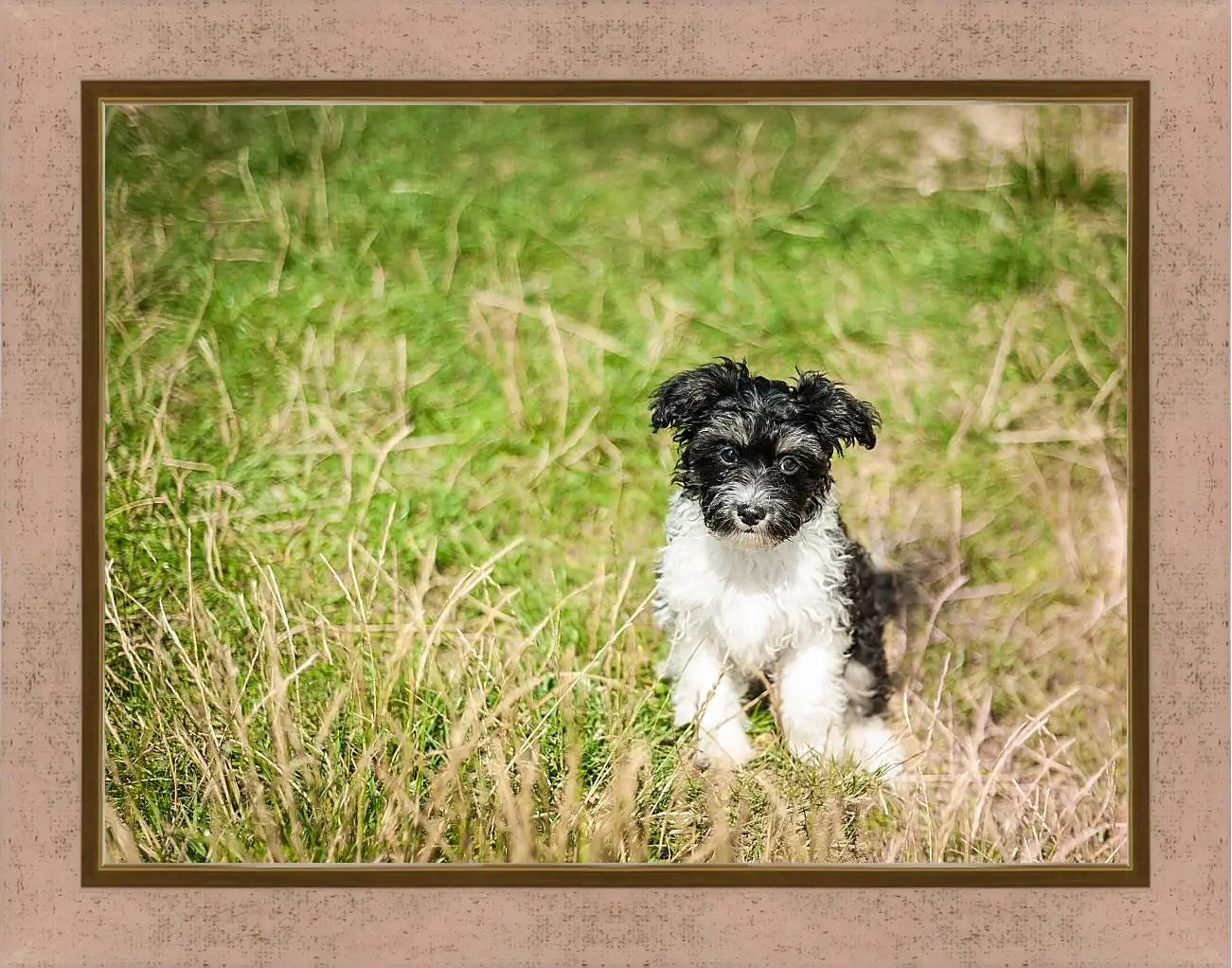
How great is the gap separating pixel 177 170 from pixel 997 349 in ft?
10.6

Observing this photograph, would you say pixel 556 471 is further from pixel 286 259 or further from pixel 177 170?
pixel 177 170

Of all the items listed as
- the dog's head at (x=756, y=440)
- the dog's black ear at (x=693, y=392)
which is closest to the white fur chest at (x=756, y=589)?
the dog's head at (x=756, y=440)

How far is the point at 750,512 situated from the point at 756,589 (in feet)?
1.24

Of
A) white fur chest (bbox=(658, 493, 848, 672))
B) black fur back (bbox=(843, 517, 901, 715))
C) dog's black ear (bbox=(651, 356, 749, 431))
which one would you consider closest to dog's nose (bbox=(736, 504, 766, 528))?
white fur chest (bbox=(658, 493, 848, 672))

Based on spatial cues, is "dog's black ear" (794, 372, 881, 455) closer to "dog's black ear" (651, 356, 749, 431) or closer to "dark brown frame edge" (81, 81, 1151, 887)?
"dog's black ear" (651, 356, 749, 431)

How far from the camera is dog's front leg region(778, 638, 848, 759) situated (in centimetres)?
381

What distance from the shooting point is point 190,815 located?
3807 mm

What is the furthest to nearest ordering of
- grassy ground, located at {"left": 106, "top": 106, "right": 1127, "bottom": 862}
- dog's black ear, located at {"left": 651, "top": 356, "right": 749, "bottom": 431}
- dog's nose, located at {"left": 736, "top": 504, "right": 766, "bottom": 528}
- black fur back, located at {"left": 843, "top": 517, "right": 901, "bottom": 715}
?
black fur back, located at {"left": 843, "top": 517, "right": 901, "bottom": 715} < grassy ground, located at {"left": 106, "top": 106, "right": 1127, "bottom": 862} < dog's black ear, located at {"left": 651, "top": 356, "right": 749, "bottom": 431} < dog's nose, located at {"left": 736, "top": 504, "right": 766, "bottom": 528}

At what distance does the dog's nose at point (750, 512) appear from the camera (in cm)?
350

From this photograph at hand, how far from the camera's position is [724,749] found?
3.82 metres

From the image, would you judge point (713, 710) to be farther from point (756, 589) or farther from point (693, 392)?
point (693, 392)
